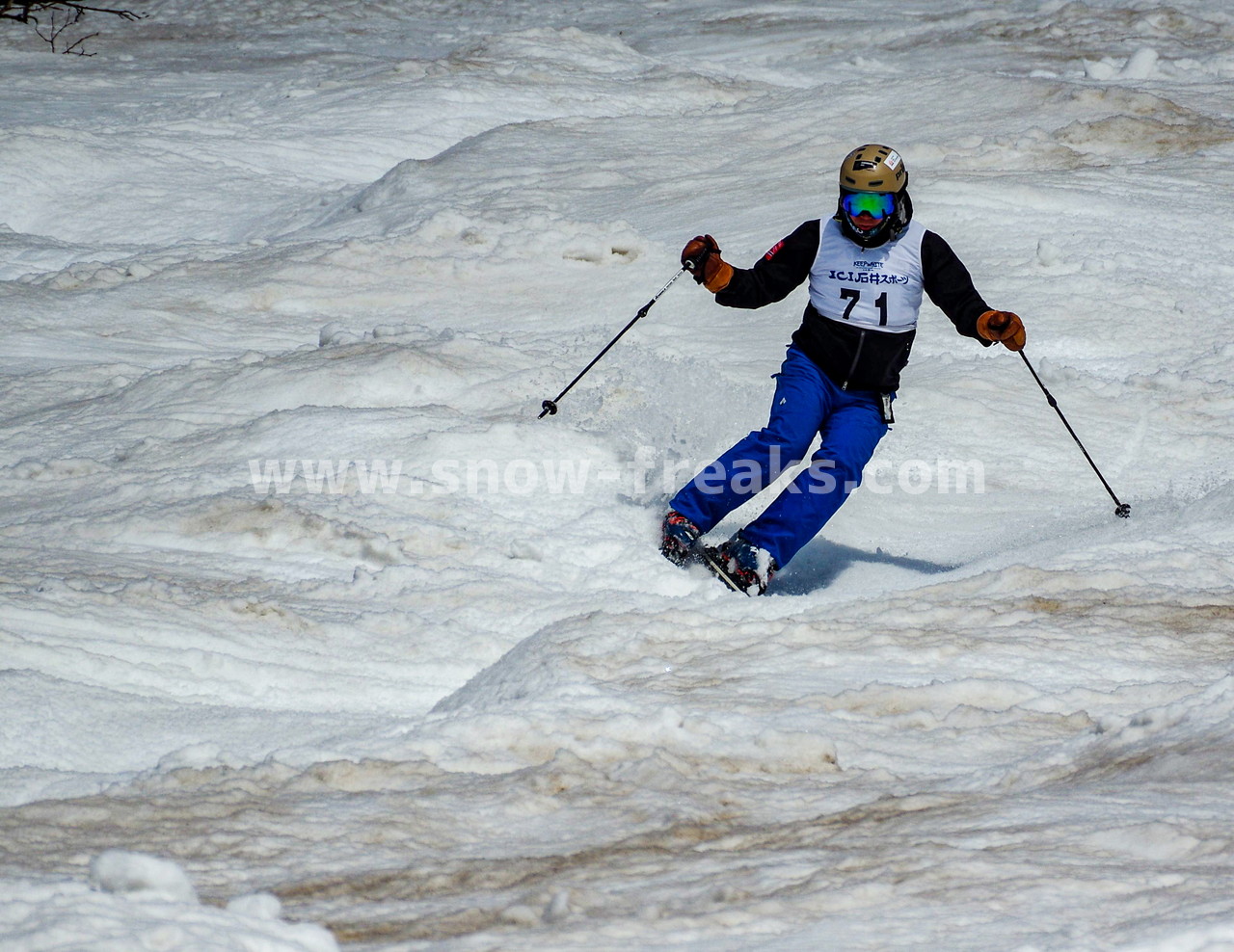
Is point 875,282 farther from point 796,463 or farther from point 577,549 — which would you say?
point 577,549

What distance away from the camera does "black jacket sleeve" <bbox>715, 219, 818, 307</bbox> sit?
548 centimetres

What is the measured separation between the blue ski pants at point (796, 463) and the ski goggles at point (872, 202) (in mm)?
628

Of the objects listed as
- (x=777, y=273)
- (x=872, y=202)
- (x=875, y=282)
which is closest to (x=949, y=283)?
(x=875, y=282)

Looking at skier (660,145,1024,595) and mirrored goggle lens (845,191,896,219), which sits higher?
mirrored goggle lens (845,191,896,219)

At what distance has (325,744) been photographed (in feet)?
11.0

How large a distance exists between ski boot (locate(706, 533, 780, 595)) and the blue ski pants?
0.18ft

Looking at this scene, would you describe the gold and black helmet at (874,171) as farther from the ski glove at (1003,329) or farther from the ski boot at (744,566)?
the ski boot at (744,566)

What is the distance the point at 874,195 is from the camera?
204 inches

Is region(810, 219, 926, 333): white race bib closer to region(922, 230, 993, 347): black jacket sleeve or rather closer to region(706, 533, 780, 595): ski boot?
region(922, 230, 993, 347): black jacket sleeve

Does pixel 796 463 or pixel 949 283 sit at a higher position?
pixel 949 283

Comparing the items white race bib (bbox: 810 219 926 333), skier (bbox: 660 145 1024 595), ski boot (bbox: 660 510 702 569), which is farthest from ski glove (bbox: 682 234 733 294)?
ski boot (bbox: 660 510 702 569)

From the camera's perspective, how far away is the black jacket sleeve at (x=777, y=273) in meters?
5.48

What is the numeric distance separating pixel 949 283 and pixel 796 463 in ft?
3.08

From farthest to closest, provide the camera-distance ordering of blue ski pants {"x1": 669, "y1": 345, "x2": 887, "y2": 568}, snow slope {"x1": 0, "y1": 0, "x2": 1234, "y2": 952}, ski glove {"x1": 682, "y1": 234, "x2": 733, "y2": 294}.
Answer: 1. ski glove {"x1": 682, "y1": 234, "x2": 733, "y2": 294}
2. blue ski pants {"x1": 669, "y1": 345, "x2": 887, "y2": 568}
3. snow slope {"x1": 0, "y1": 0, "x2": 1234, "y2": 952}
